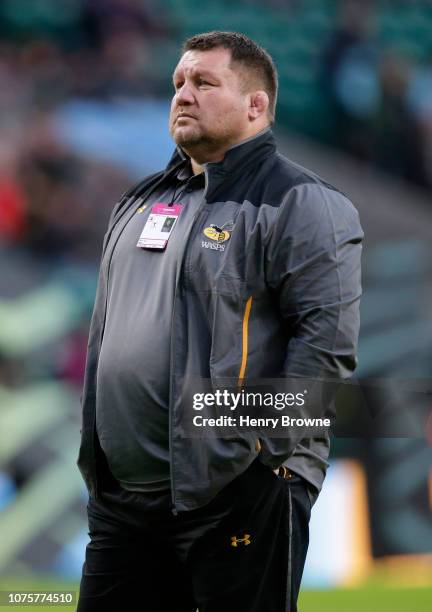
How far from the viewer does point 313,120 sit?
243 inches

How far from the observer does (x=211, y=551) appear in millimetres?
2051

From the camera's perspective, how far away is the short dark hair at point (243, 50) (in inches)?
91.5

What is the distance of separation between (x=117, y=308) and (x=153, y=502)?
1.39 ft

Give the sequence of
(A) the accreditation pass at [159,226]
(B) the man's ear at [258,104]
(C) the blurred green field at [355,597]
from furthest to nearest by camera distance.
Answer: (C) the blurred green field at [355,597] → (B) the man's ear at [258,104] → (A) the accreditation pass at [159,226]

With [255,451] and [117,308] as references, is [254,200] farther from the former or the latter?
[255,451]

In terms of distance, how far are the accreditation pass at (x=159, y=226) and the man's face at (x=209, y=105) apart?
0.49 ft

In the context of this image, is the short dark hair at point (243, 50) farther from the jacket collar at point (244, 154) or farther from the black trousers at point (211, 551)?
the black trousers at point (211, 551)

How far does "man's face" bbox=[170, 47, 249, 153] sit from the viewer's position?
89.0 inches

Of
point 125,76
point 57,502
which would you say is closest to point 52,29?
point 125,76

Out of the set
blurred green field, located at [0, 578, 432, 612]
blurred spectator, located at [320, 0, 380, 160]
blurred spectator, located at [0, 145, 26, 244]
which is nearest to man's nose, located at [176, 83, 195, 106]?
blurred green field, located at [0, 578, 432, 612]

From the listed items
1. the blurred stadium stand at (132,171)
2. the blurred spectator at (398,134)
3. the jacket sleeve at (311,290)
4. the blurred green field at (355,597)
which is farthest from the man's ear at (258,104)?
the blurred spectator at (398,134)

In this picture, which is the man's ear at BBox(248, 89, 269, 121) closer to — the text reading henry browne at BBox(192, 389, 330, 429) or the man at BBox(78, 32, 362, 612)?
the man at BBox(78, 32, 362, 612)

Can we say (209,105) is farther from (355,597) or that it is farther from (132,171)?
(132,171)

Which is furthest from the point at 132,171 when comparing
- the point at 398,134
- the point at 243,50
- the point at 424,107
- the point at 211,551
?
the point at 211,551
